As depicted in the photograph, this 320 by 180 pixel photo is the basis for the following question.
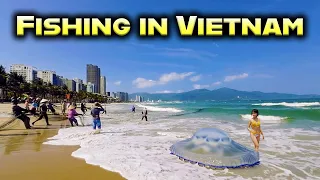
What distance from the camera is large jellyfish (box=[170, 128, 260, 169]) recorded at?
6.52 metres

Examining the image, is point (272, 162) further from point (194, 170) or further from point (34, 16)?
point (34, 16)

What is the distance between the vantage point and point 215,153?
6.75 m

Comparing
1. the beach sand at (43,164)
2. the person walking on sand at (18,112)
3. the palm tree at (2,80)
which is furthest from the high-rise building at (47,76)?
the beach sand at (43,164)

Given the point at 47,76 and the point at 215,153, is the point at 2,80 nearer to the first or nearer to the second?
the point at 215,153

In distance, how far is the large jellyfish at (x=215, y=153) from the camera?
652cm

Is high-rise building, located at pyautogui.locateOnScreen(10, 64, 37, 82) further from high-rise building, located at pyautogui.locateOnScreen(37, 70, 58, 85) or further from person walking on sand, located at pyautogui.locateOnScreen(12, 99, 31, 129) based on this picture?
person walking on sand, located at pyautogui.locateOnScreen(12, 99, 31, 129)

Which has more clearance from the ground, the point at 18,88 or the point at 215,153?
the point at 18,88

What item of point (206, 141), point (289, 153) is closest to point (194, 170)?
point (206, 141)

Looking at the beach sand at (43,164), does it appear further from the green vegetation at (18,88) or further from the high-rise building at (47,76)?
the high-rise building at (47,76)

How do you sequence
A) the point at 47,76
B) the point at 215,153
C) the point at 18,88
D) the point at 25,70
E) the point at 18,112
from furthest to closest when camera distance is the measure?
1. the point at 47,76
2. the point at 25,70
3. the point at 18,88
4. the point at 18,112
5. the point at 215,153

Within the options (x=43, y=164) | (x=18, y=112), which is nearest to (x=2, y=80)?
(x=18, y=112)

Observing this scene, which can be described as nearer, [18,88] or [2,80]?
[2,80]

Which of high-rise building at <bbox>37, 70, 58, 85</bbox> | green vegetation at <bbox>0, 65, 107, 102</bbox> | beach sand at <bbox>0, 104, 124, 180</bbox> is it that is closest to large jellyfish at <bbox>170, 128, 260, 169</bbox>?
beach sand at <bbox>0, 104, 124, 180</bbox>

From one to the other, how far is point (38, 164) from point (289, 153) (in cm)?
845
